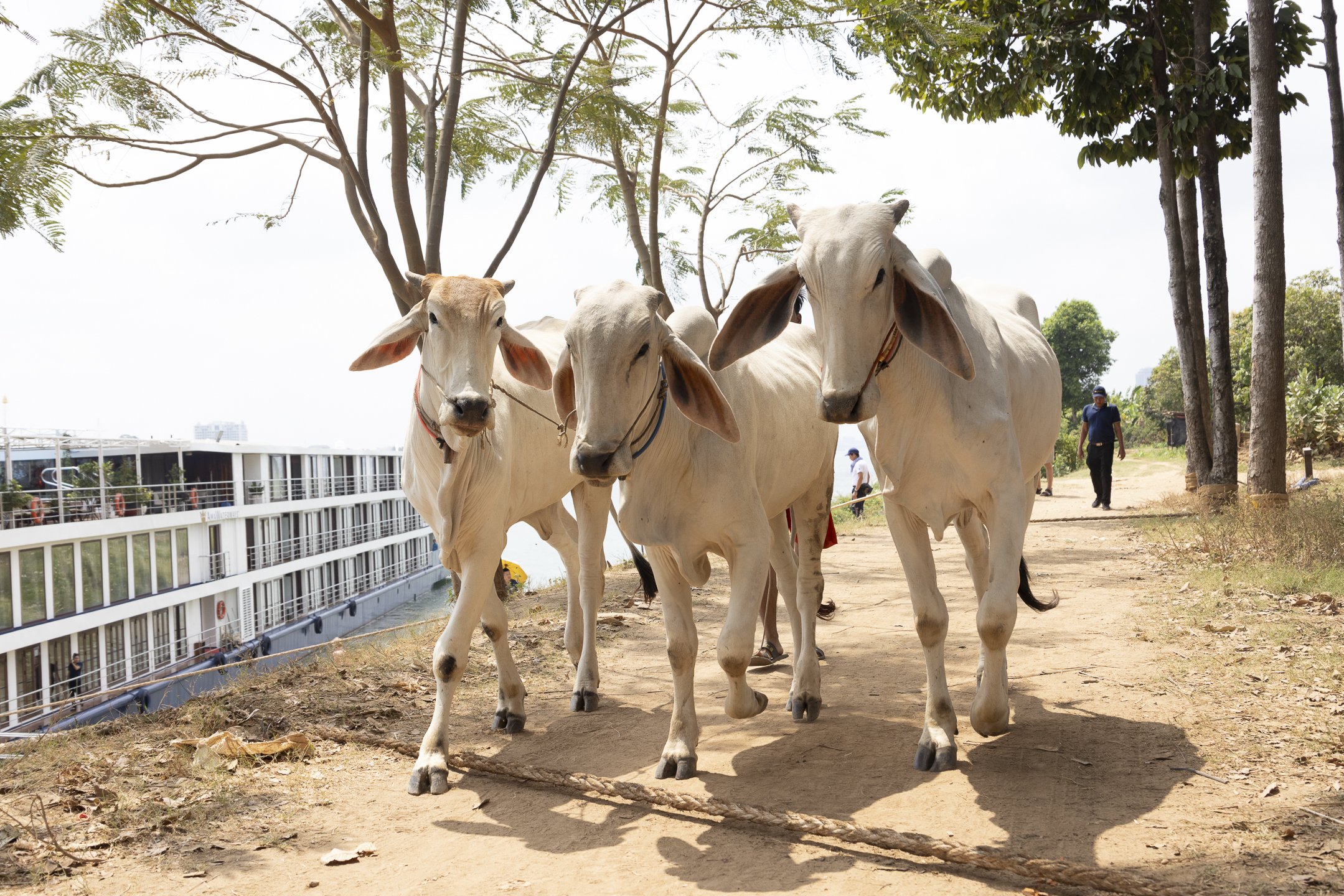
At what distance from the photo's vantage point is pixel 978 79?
13172 millimetres

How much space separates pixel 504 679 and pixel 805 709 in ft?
4.95

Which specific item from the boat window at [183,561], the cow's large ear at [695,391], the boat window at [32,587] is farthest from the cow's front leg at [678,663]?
the boat window at [183,561]

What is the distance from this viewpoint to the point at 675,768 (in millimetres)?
3904

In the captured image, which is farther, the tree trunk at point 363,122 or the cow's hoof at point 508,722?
the tree trunk at point 363,122

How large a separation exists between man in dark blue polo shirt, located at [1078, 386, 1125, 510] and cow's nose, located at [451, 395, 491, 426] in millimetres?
12065

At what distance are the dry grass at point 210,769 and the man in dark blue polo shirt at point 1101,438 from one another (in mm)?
10344

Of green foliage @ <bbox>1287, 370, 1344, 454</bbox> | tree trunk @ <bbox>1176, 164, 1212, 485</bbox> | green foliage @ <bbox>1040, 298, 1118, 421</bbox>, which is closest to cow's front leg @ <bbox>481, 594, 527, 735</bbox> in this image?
tree trunk @ <bbox>1176, 164, 1212, 485</bbox>

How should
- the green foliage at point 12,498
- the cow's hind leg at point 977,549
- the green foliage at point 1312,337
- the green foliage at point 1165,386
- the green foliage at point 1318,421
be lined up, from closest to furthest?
1. the cow's hind leg at point 977,549
2. the green foliage at point 12,498
3. the green foliage at point 1318,421
4. the green foliage at point 1312,337
5. the green foliage at point 1165,386

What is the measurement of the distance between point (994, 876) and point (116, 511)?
22157mm

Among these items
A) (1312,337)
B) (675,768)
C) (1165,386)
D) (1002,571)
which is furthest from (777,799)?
(1165,386)

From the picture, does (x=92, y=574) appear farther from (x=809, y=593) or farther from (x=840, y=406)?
(x=840, y=406)

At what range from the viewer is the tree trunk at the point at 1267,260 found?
880 cm

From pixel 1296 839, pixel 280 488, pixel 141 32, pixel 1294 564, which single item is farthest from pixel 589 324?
pixel 280 488

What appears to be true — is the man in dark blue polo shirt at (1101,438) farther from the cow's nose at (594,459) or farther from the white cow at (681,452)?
the cow's nose at (594,459)
